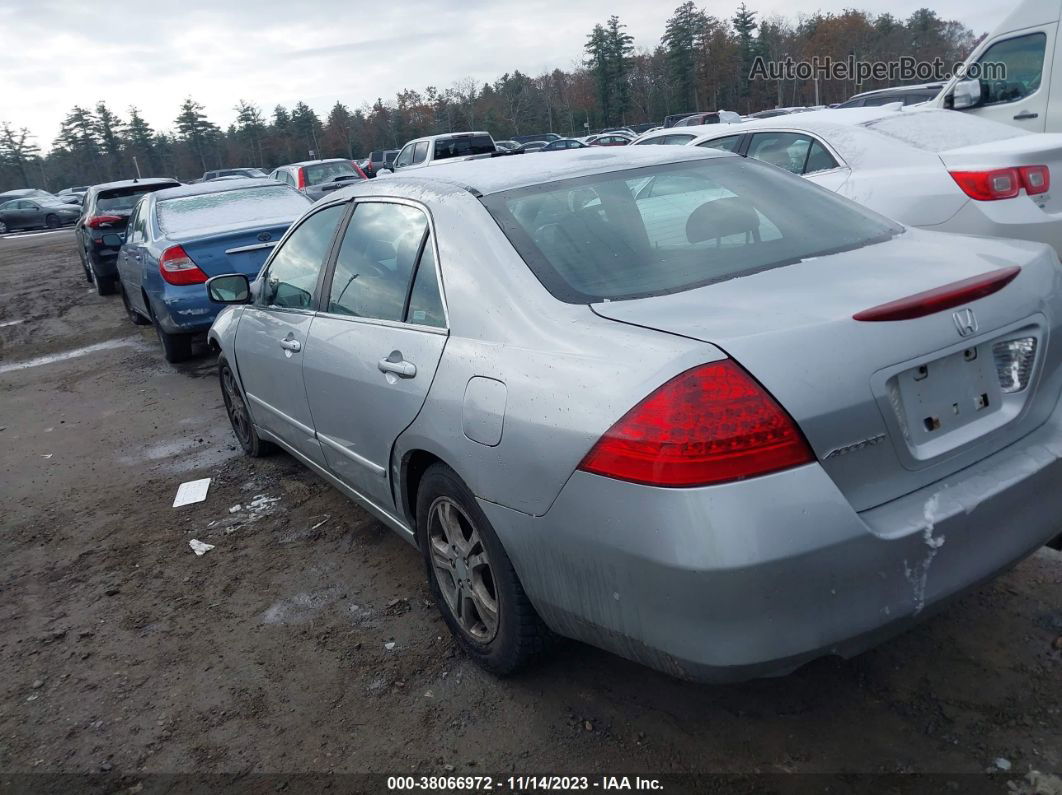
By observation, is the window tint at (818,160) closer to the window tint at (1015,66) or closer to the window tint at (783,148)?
the window tint at (783,148)

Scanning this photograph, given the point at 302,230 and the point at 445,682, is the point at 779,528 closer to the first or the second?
the point at 445,682

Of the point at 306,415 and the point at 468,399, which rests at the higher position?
the point at 468,399

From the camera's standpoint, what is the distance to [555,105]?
86.5 meters

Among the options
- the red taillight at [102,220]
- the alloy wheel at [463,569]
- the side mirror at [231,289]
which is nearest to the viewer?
the alloy wheel at [463,569]

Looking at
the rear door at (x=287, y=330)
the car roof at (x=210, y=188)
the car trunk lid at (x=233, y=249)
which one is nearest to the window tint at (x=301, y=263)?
the rear door at (x=287, y=330)

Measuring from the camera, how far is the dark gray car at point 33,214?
125 feet

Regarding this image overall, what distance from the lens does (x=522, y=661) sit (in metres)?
2.78

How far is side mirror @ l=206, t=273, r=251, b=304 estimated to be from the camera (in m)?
4.75

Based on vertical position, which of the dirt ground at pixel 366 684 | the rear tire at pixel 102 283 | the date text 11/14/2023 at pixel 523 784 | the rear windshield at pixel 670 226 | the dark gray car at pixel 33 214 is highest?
the rear windshield at pixel 670 226

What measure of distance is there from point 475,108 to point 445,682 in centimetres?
9130

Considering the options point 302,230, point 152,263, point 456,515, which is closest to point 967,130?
point 302,230

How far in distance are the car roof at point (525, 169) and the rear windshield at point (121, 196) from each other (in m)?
11.3

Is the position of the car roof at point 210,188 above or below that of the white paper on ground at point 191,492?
above

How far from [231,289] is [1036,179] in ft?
16.2
